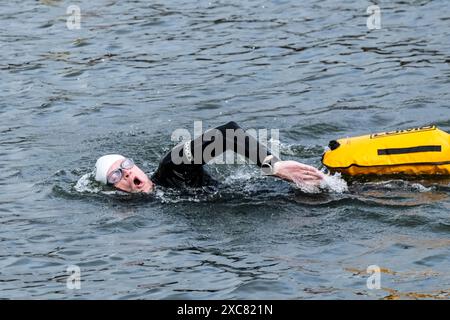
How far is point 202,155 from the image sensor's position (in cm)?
901

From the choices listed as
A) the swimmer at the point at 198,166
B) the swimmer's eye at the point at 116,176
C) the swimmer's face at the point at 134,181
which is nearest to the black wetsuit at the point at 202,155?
the swimmer at the point at 198,166

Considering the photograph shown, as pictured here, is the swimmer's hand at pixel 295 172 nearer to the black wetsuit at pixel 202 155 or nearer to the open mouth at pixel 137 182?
the black wetsuit at pixel 202 155

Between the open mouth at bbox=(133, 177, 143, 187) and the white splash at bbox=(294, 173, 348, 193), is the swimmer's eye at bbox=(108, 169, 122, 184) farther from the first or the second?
the white splash at bbox=(294, 173, 348, 193)

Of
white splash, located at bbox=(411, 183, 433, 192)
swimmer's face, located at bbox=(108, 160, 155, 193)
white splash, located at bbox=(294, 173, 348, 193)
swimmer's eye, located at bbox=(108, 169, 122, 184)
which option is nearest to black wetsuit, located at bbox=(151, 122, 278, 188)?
swimmer's face, located at bbox=(108, 160, 155, 193)

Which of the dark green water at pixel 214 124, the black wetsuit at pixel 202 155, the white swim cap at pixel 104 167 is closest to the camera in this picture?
the dark green water at pixel 214 124

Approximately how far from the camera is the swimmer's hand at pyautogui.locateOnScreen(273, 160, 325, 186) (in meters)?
8.32

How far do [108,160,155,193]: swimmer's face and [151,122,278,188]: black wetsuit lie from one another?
0.41 ft

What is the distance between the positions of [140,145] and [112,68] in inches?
151

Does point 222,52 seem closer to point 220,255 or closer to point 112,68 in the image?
point 112,68

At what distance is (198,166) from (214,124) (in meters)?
3.28

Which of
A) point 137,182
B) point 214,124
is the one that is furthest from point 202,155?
point 214,124

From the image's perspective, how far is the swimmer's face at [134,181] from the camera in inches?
376

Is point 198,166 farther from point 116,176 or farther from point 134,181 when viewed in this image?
point 116,176
